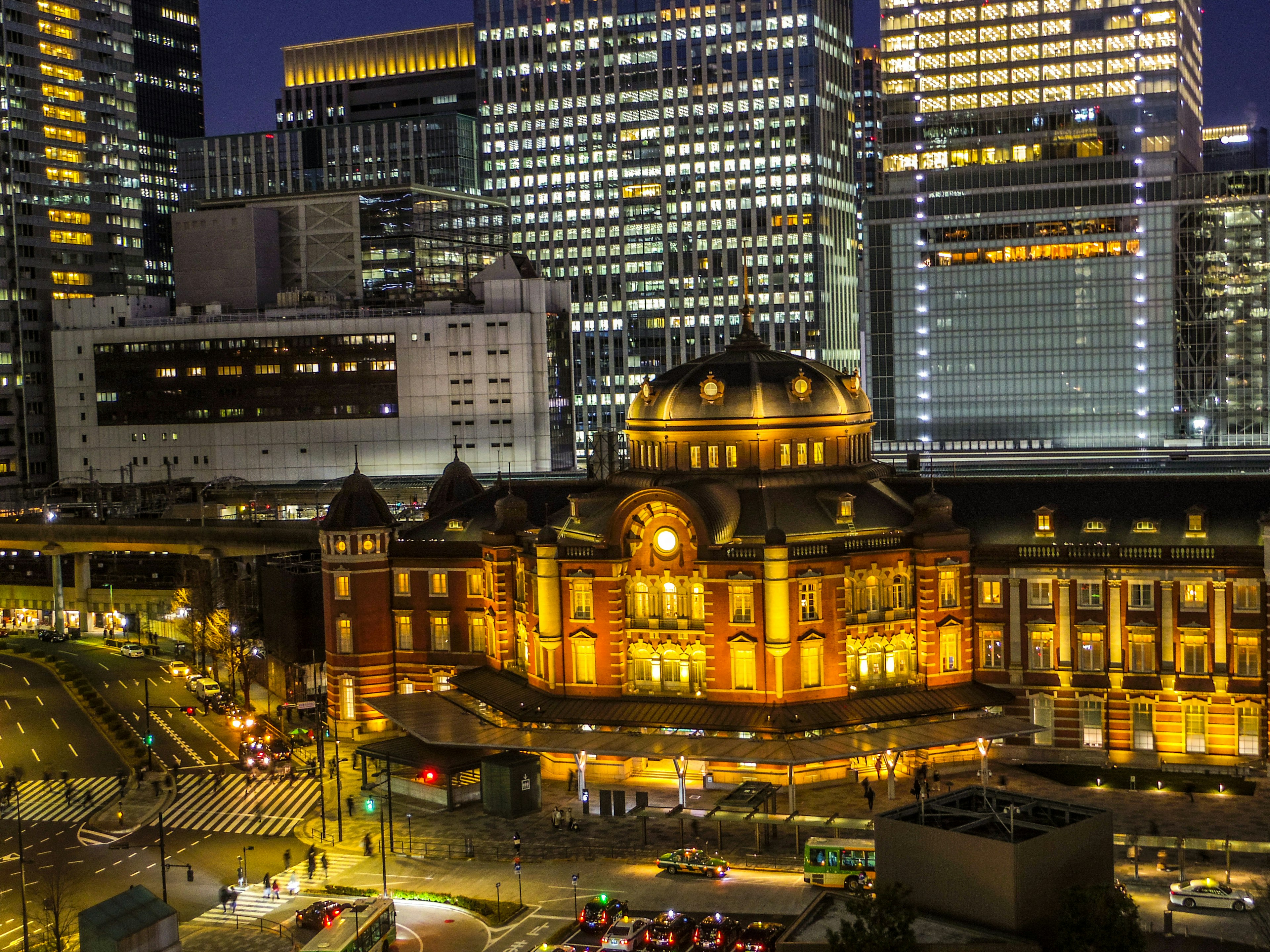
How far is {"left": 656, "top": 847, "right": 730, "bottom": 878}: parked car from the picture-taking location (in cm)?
8856

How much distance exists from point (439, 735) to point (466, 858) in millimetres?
16542

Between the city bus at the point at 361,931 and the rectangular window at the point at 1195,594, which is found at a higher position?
the rectangular window at the point at 1195,594

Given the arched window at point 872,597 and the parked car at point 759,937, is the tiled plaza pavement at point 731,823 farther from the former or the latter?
the parked car at point 759,937

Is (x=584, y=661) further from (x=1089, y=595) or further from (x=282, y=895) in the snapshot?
(x=1089, y=595)

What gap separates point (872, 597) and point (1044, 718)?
14.5m

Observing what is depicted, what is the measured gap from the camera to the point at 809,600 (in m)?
109

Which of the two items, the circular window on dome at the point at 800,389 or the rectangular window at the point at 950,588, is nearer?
the rectangular window at the point at 950,588

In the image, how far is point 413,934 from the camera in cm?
8162

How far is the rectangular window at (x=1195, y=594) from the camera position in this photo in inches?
4286

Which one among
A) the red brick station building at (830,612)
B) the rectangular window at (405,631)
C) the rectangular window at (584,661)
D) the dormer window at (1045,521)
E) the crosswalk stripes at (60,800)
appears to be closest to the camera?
the crosswalk stripes at (60,800)

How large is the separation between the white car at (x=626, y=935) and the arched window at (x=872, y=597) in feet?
129

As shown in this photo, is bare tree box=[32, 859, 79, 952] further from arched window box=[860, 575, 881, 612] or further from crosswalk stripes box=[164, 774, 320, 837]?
arched window box=[860, 575, 881, 612]

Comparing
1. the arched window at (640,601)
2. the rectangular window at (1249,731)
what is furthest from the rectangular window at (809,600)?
the rectangular window at (1249,731)

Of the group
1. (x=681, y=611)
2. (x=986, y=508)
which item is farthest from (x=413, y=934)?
(x=986, y=508)
